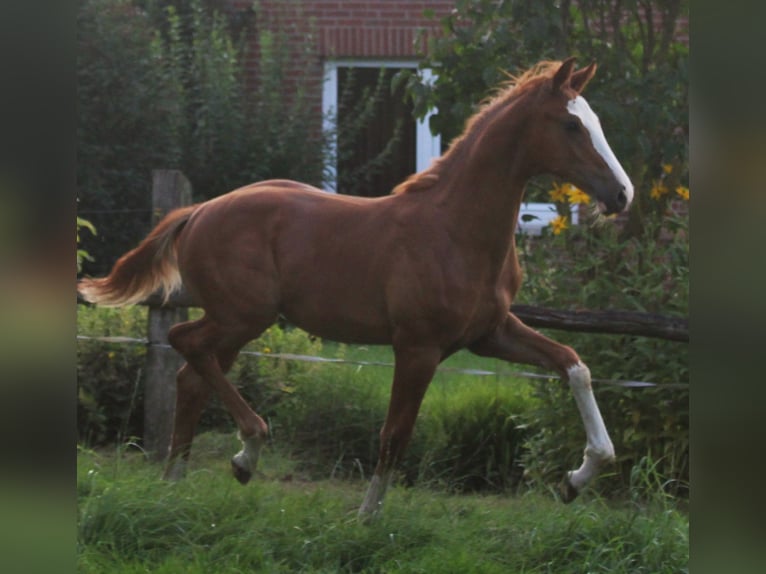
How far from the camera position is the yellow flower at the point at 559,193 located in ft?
18.8

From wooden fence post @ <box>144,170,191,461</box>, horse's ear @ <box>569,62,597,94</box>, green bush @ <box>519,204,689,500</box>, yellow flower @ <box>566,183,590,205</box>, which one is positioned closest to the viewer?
horse's ear @ <box>569,62,597,94</box>

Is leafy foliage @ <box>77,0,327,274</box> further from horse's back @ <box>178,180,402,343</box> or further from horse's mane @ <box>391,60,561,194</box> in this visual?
horse's mane @ <box>391,60,561,194</box>

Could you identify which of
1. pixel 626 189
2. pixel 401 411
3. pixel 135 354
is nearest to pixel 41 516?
pixel 626 189

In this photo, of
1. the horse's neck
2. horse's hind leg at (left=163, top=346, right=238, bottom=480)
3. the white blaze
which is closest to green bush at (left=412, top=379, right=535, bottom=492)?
horse's hind leg at (left=163, top=346, right=238, bottom=480)

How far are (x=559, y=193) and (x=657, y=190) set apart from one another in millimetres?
646

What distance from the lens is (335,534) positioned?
3.80 metres

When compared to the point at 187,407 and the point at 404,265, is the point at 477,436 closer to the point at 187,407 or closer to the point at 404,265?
the point at 187,407

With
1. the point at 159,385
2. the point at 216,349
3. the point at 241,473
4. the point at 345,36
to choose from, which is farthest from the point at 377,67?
the point at 241,473

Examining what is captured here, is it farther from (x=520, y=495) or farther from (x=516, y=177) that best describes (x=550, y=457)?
(x=516, y=177)

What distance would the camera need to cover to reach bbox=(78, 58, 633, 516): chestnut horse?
3.85m

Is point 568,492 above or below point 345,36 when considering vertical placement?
below

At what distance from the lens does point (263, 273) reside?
4285 millimetres

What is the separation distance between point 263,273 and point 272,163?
17.6 ft

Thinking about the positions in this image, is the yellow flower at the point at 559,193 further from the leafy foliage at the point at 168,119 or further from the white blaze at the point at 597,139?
the leafy foliage at the point at 168,119
